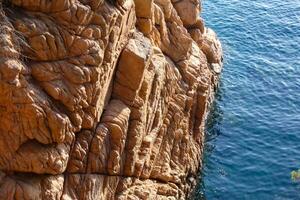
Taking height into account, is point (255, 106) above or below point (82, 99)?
below

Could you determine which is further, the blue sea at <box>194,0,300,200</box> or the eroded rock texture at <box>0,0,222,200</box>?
the blue sea at <box>194,0,300,200</box>

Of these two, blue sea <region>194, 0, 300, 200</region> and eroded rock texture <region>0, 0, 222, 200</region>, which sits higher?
eroded rock texture <region>0, 0, 222, 200</region>

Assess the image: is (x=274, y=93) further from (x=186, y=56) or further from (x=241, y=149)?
(x=186, y=56)

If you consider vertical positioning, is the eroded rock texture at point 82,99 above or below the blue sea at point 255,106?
above

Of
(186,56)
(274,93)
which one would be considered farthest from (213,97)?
(186,56)

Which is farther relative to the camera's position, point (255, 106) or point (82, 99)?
point (255, 106)
